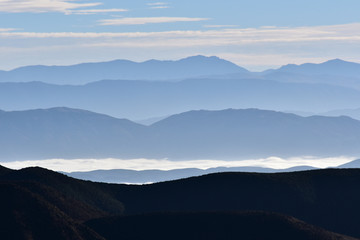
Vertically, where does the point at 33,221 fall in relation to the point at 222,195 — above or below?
below

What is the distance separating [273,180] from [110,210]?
75.5 feet

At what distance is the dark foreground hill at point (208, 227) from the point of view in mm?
78250

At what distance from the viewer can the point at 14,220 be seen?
69.4m

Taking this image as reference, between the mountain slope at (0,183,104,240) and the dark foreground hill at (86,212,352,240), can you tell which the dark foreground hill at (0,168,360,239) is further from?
the mountain slope at (0,183,104,240)

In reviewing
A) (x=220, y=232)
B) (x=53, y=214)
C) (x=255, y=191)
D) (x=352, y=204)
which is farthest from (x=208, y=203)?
(x=53, y=214)

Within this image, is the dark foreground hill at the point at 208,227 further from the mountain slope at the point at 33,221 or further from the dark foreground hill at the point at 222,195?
the dark foreground hill at the point at 222,195

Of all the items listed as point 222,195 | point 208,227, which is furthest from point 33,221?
point 222,195

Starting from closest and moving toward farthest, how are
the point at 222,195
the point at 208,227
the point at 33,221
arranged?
the point at 33,221 → the point at 208,227 → the point at 222,195

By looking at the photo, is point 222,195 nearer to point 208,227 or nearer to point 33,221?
point 208,227

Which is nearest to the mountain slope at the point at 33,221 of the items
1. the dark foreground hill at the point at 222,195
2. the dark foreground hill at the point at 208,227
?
the dark foreground hill at the point at 208,227

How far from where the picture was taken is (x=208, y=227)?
79.9m

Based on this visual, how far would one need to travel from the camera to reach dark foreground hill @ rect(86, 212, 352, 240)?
78.2 metres

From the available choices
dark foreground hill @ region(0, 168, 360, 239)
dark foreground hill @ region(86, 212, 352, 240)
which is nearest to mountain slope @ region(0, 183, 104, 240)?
dark foreground hill @ region(86, 212, 352, 240)

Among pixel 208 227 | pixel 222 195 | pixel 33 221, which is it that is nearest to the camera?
pixel 33 221
